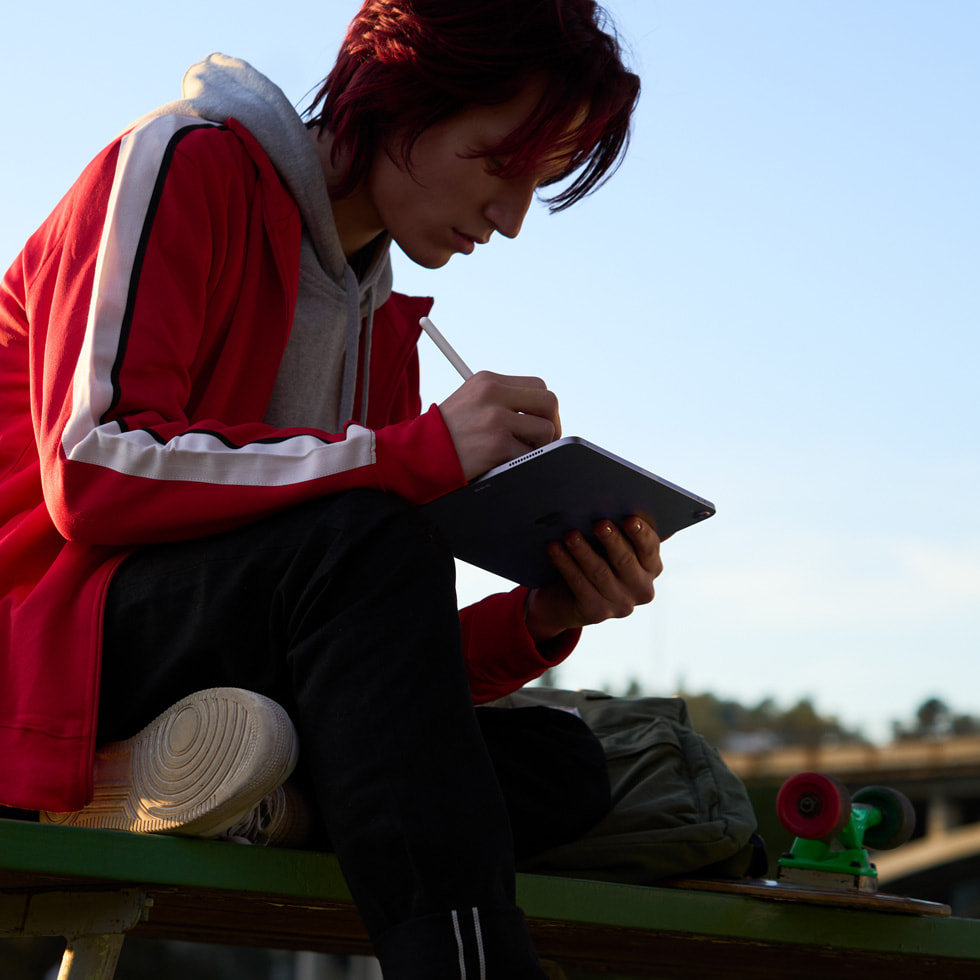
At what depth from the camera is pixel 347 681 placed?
3.70 feet

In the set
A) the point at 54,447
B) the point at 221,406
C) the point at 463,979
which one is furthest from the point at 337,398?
the point at 463,979

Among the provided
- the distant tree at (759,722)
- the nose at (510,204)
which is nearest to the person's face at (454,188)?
the nose at (510,204)

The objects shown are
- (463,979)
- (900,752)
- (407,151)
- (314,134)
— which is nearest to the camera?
(463,979)

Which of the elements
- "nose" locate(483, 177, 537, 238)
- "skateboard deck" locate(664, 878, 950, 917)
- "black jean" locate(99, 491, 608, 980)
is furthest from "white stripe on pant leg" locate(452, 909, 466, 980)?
"nose" locate(483, 177, 537, 238)

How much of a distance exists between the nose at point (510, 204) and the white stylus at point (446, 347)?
0.24 metres

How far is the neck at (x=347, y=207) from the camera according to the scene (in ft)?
5.96

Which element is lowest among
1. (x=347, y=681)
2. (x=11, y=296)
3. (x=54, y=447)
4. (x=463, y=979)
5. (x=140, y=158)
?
(x=463, y=979)

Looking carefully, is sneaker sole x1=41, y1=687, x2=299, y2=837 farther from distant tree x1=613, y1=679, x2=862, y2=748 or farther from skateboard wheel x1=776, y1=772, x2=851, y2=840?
distant tree x1=613, y1=679, x2=862, y2=748

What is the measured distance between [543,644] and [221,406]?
0.55 m

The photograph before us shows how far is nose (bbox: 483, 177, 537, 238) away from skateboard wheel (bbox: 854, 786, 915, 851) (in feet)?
3.69

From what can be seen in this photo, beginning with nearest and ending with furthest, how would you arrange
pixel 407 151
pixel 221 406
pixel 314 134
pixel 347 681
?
pixel 347 681 < pixel 221 406 < pixel 407 151 < pixel 314 134

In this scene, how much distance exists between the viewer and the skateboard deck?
1725 millimetres

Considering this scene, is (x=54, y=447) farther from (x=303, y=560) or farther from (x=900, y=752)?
(x=900, y=752)

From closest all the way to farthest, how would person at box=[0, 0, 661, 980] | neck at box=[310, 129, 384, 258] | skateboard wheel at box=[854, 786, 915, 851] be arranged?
person at box=[0, 0, 661, 980] → neck at box=[310, 129, 384, 258] → skateboard wheel at box=[854, 786, 915, 851]
